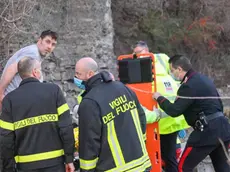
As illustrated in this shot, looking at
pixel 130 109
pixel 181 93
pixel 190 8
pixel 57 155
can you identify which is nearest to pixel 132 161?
pixel 130 109

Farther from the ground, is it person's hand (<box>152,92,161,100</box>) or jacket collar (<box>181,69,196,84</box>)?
jacket collar (<box>181,69,196,84</box>)

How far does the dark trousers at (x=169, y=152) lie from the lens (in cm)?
493

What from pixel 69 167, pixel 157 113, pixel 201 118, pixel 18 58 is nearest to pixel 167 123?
pixel 157 113

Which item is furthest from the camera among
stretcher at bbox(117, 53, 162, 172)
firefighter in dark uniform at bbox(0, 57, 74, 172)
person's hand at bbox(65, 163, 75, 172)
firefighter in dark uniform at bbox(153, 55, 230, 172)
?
stretcher at bbox(117, 53, 162, 172)

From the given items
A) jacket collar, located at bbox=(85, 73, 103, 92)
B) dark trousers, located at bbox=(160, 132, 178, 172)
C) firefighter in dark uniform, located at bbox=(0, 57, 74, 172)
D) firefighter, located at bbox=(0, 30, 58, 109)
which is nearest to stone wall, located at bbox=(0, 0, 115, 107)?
firefighter, located at bbox=(0, 30, 58, 109)

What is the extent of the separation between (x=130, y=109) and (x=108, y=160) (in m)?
0.47

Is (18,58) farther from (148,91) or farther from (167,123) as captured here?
(167,123)

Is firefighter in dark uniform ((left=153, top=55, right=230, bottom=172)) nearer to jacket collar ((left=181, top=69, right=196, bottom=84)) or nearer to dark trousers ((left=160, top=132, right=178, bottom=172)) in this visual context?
jacket collar ((left=181, top=69, right=196, bottom=84))

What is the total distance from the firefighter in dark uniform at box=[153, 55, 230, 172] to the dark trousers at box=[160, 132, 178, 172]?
20.1 inches

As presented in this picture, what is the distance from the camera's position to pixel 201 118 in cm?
427

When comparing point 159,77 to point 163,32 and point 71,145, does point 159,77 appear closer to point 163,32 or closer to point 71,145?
point 71,145

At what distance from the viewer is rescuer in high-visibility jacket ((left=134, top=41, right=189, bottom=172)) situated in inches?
189

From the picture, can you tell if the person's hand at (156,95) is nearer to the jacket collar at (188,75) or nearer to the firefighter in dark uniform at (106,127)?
the jacket collar at (188,75)

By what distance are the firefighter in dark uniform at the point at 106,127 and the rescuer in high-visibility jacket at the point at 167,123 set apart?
1.46 metres
